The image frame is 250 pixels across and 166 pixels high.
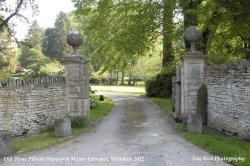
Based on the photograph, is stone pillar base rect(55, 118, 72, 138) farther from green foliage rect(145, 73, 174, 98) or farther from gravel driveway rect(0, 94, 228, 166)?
green foliage rect(145, 73, 174, 98)

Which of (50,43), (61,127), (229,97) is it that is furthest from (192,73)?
(50,43)

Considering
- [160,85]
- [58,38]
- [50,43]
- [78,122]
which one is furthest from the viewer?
[50,43]

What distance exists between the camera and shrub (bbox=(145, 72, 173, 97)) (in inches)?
1059

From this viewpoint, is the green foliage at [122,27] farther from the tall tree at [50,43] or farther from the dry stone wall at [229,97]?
the tall tree at [50,43]

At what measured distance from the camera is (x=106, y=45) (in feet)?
80.8

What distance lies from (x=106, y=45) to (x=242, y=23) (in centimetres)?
1267

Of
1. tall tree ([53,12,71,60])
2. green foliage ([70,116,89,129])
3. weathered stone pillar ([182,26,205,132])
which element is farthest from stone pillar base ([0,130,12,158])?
tall tree ([53,12,71,60])

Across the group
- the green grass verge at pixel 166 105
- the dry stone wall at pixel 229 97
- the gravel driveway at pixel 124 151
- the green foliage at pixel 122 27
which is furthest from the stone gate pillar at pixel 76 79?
the green foliage at pixel 122 27

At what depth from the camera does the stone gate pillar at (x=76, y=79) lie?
13.3m

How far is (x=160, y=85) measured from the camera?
27812 millimetres

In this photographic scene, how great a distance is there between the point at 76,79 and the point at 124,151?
4.60 m

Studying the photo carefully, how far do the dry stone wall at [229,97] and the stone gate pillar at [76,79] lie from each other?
200 inches

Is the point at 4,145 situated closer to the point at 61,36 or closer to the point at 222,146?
the point at 222,146

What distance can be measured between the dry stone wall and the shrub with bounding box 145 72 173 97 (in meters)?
13.0
